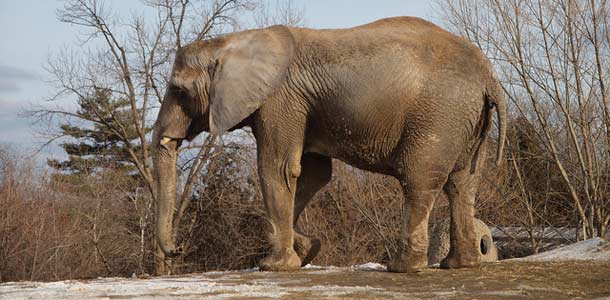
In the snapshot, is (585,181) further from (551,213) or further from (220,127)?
(220,127)

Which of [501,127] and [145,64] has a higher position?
[145,64]

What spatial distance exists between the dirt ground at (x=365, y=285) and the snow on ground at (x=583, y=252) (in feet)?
1.87

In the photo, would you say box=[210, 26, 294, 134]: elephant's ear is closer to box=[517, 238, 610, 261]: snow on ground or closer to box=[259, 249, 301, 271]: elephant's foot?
box=[259, 249, 301, 271]: elephant's foot

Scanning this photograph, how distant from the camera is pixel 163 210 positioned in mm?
8930

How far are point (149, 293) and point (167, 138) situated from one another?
275 centimetres

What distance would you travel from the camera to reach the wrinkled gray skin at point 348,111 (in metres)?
8.16

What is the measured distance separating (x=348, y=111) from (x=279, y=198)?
129 centimetres

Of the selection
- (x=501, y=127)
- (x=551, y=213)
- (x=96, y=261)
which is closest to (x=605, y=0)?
(x=501, y=127)

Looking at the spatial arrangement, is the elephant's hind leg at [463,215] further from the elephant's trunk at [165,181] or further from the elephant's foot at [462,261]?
the elephant's trunk at [165,181]

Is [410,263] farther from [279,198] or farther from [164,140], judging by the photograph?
[164,140]

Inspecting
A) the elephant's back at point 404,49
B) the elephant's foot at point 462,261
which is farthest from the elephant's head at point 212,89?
the elephant's foot at point 462,261

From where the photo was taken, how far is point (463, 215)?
29.0 ft

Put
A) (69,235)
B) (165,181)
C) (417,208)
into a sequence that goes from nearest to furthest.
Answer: (417,208)
(165,181)
(69,235)

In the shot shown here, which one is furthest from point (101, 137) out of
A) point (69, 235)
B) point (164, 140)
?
point (164, 140)
